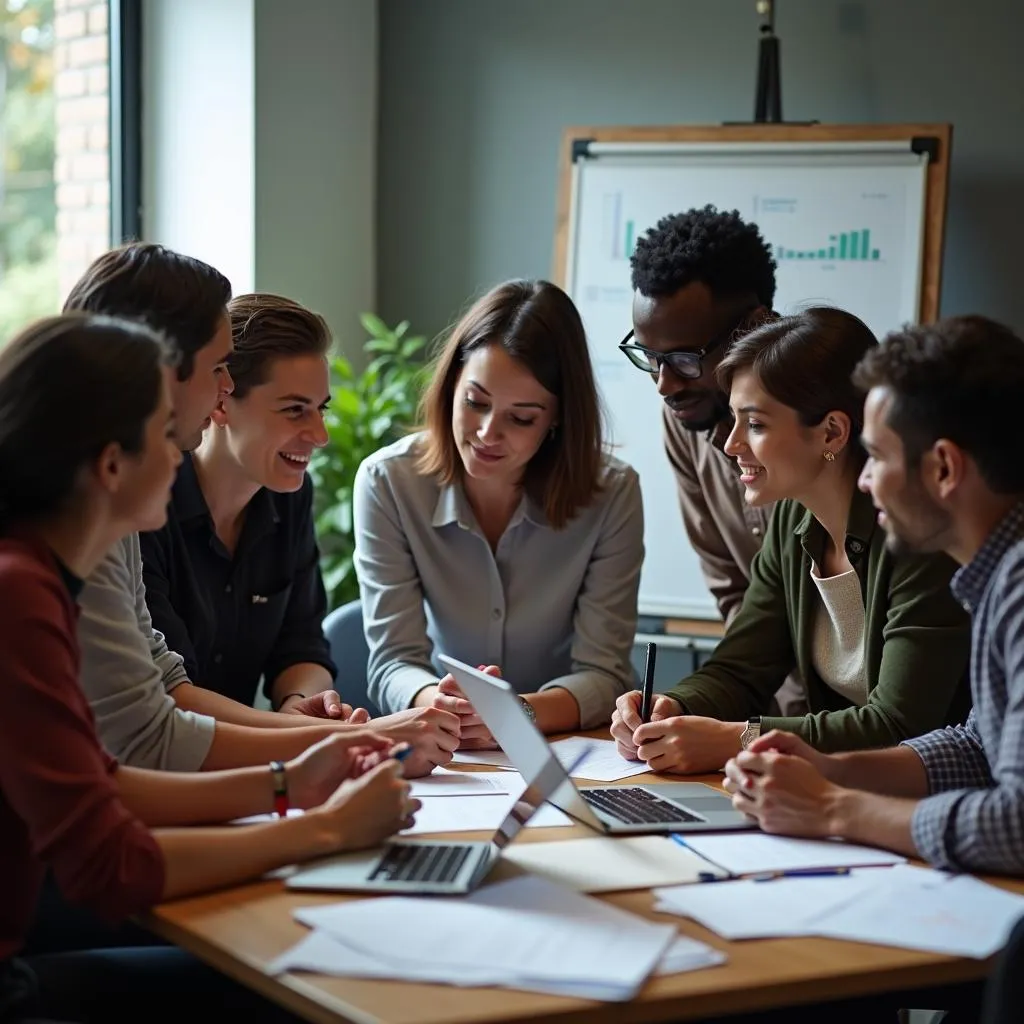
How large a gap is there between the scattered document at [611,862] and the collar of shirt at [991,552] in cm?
45

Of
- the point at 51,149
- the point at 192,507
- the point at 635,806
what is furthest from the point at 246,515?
the point at 51,149

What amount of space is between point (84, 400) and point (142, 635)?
439mm

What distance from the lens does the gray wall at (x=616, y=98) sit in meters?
3.61

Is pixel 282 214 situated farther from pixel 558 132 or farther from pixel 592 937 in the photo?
pixel 592 937

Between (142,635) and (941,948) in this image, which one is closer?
(941,948)

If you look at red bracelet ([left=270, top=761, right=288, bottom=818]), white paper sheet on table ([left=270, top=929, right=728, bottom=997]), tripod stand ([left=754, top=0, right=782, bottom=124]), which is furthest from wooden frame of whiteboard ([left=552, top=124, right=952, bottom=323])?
white paper sheet on table ([left=270, top=929, right=728, bottom=997])

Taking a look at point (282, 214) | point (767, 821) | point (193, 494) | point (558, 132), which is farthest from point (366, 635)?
point (558, 132)

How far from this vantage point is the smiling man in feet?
5.05

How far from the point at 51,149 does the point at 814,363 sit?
2301 millimetres

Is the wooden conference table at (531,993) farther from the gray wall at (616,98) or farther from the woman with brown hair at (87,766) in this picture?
the gray wall at (616,98)

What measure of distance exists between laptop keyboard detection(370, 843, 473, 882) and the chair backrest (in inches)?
42.0

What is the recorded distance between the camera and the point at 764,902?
4.79ft

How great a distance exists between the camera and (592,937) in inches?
53.4

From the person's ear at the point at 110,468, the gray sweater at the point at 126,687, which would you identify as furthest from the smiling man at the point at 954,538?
the person's ear at the point at 110,468
